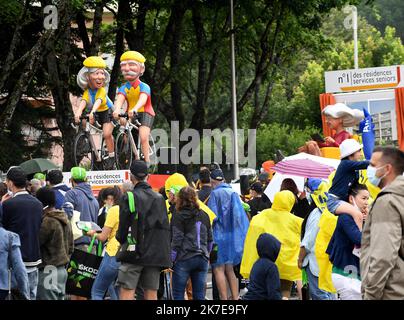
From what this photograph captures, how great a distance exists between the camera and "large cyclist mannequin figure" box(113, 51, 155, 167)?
19562 mm

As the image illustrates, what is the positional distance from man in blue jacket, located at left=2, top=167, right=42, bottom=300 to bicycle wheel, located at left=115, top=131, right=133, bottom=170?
8.55 meters

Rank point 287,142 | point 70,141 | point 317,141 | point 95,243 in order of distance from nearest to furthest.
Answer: point 95,243 < point 317,141 < point 70,141 < point 287,142

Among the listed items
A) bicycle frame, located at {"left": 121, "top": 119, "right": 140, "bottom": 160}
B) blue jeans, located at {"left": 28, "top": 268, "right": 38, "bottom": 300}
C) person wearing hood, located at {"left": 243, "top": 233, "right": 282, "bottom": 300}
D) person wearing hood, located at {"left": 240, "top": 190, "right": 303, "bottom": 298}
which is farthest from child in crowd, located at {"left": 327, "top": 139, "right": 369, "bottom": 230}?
bicycle frame, located at {"left": 121, "top": 119, "right": 140, "bottom": 160}

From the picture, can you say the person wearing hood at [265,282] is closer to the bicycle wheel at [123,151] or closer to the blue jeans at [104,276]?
the blue jeans at [104,276]

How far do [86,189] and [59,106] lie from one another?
43.4 ft

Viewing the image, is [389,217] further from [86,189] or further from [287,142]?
[287,142]

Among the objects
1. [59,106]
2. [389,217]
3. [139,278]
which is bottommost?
[139,278]

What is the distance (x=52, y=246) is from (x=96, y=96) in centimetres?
848

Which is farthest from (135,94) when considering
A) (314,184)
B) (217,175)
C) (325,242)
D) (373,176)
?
(373,176)

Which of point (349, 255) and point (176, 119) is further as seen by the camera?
point (176, 119)

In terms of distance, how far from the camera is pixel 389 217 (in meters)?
7.30

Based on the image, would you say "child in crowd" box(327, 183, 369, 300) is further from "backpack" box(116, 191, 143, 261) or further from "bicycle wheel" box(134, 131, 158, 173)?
"bicycle wheel" box(134, 131, 158, 173)

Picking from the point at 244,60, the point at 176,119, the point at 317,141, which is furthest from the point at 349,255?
the point at 244,60

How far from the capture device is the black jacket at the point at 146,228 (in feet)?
37.4
